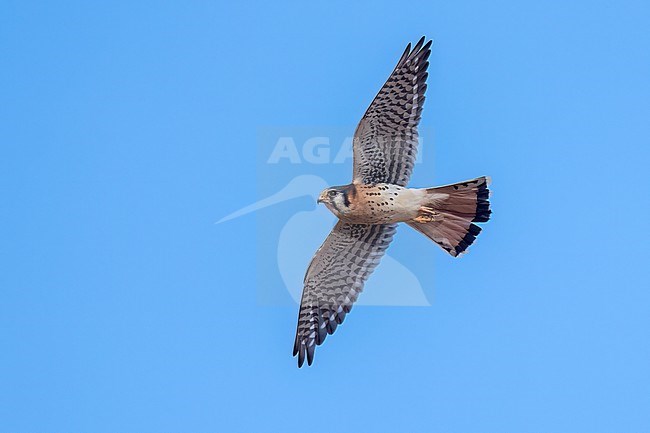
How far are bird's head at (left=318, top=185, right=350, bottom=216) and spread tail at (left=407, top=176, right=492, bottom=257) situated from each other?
2.69 feet

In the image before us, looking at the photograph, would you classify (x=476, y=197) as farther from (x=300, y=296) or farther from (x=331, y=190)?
(x=300, y=296)

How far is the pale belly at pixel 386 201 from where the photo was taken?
14805 mm

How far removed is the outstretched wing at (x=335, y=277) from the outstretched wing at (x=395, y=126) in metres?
0.81

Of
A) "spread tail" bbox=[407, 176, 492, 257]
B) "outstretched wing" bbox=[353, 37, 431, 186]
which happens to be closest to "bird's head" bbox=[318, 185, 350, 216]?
"outstretched wing" bbox=[353, 37, 431, 186]

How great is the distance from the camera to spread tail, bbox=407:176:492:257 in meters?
14.7

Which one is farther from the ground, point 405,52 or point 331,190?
point 405,52

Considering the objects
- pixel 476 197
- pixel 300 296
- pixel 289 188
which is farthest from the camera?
pixel 289 188

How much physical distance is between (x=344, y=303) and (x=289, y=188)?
2.25m

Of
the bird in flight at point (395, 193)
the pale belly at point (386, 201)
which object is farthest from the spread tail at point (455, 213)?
the pale belly at point (386, 201)

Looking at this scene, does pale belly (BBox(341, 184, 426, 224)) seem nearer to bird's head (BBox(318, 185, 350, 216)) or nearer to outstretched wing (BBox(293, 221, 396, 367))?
bird's head (BBox(318, 185, 350, 216))

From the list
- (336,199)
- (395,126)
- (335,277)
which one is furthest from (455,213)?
(335,277)

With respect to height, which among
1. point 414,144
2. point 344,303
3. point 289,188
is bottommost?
point 344,303

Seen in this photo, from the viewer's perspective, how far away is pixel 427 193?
1474cm

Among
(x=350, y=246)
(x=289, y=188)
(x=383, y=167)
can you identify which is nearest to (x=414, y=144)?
(x=383, y=167)
